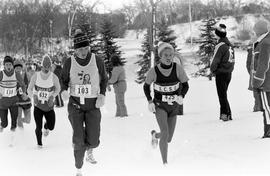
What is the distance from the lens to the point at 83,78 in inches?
245

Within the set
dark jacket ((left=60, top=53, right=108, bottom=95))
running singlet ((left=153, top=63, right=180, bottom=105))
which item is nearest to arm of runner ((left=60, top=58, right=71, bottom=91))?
dark jacket ((left=60, top=53, right=108, bottom=95))

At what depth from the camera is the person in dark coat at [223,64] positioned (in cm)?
987

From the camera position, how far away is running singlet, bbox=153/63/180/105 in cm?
648

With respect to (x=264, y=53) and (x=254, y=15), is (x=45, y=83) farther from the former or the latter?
(x=254, y=15)

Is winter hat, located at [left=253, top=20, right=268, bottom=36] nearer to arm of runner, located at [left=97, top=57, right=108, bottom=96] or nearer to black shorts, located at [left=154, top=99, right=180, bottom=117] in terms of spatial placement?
black shorts, located at [left=154, top=99, right=180, bottom=117]

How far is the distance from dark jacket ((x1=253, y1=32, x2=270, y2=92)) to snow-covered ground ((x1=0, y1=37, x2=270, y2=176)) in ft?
3.11

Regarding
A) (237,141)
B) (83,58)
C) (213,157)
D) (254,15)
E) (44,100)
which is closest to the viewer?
(83,58)

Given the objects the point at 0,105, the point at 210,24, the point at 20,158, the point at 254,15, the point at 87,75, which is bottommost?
the point at 20,158

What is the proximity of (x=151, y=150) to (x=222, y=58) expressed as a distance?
3.23 meters

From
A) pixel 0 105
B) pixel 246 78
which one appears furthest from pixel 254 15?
pixel 0 105

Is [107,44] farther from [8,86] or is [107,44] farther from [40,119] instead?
[40,119]

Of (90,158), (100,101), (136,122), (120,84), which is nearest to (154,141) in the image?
(90,158)

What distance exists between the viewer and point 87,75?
6234 millimetres

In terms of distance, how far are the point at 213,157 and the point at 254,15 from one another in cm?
7528
